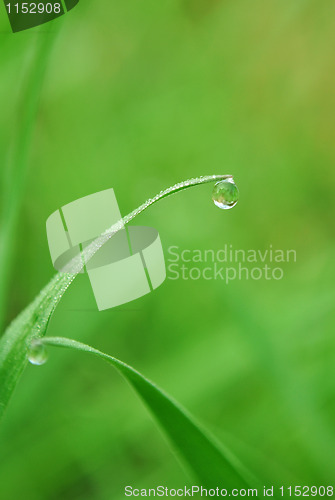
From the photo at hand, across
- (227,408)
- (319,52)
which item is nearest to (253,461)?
(227,408)

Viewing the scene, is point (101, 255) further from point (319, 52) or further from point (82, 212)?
point (319, 52)
